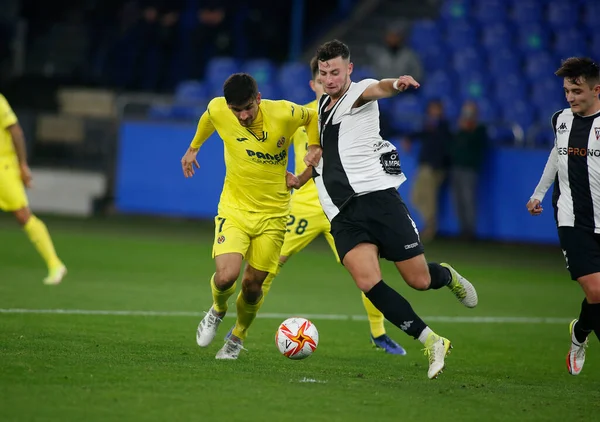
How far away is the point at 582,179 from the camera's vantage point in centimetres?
793

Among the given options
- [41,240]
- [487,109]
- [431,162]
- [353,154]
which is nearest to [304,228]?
[353,154]

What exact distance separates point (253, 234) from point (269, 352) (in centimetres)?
111

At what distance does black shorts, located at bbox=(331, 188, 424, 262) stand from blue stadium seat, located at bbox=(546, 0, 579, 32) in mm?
15604

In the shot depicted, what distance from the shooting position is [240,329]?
8.44 m

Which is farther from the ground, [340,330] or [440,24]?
[440,24]

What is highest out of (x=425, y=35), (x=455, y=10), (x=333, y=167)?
(x=333, y=167)

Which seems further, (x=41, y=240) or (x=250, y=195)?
(x=41, y=240)

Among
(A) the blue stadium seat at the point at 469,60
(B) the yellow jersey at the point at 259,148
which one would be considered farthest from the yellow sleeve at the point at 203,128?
(A) the blue stadium seat at the point at 469,60

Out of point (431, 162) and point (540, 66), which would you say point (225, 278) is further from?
point (540, 66)

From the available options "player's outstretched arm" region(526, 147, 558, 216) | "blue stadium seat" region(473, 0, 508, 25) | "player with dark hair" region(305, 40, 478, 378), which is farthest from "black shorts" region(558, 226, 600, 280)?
"blue stadium seat" region(473, 0, 508, 25)

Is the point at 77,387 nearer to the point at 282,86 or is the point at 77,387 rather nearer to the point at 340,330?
the point at 340,330

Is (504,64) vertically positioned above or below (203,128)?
below

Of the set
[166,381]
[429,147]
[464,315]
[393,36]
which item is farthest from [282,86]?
[166,381]

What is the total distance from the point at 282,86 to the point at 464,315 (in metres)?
11.1
